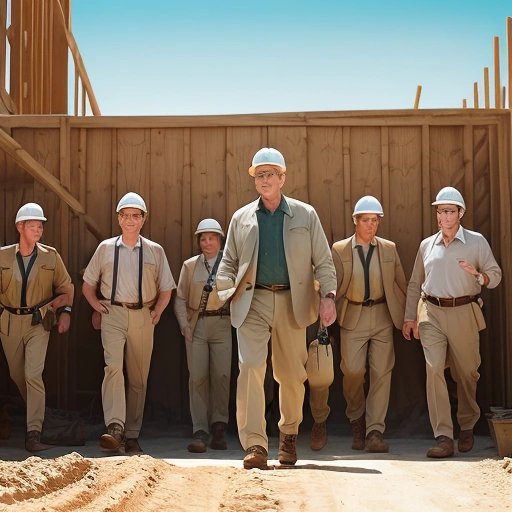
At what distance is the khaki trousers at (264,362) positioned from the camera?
284 inches

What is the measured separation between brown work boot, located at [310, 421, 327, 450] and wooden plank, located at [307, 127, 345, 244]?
6.80 ft

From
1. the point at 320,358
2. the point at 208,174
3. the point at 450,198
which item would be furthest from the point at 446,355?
the point at 208,174

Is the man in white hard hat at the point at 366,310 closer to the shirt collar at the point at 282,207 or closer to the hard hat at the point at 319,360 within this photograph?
the hard hat at the point at 319,360

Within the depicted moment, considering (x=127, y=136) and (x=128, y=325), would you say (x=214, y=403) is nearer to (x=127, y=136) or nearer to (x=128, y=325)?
(x=128, y=325)

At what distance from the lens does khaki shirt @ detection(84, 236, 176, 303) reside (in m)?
9.06

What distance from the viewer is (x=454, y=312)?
345 inches

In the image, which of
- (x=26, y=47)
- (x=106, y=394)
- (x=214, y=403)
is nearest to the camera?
(x=106, y=394)

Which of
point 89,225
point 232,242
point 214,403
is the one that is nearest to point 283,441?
point 232,242

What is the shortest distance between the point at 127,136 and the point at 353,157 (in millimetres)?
2295

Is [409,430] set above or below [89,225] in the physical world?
below

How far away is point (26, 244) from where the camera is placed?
9.14 metres

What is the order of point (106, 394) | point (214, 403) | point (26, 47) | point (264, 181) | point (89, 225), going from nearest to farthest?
point (264, 181) < point (106, 394) < point (214, 403) < point (89, 225) < point (26, 47)

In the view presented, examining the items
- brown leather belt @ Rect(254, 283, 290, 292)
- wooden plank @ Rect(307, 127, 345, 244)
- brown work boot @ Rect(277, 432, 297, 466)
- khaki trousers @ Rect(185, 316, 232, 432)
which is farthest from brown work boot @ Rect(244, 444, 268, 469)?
wooden plank @ Rect(307, 127, 345, 244)

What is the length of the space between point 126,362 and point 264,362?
7.41 feet
